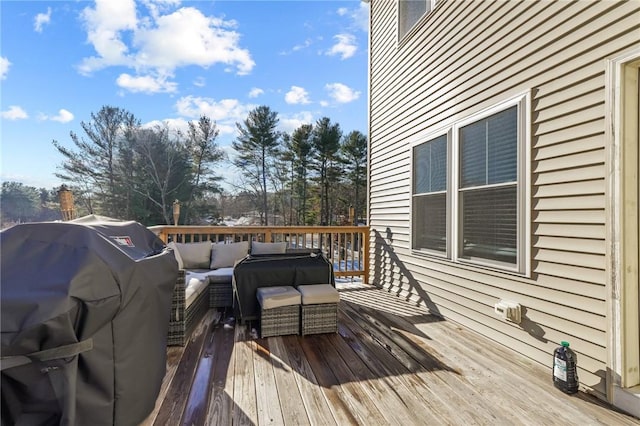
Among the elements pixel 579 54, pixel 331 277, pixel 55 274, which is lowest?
pixel 331 277

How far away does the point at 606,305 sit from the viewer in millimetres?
2092

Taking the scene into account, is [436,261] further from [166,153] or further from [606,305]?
[166,153]

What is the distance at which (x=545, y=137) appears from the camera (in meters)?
2.56

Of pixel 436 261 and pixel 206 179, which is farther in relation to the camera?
pixel 206 179

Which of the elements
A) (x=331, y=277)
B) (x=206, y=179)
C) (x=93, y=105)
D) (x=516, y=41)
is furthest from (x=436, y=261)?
(x=93, y=105)

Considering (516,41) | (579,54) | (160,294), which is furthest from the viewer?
(516,41)

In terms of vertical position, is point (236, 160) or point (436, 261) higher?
point (236, 160)

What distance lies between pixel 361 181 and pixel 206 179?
7741mm

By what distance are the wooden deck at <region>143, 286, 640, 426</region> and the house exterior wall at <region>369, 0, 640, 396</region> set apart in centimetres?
34

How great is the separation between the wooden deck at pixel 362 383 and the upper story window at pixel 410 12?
4.14 meters

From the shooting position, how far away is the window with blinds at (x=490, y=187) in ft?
9.55

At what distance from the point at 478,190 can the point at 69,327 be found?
11.3ft

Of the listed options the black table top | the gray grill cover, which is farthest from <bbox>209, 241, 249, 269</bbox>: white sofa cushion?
the gray grill cover

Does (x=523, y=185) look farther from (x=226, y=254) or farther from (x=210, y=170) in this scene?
(x=210, y=170)
